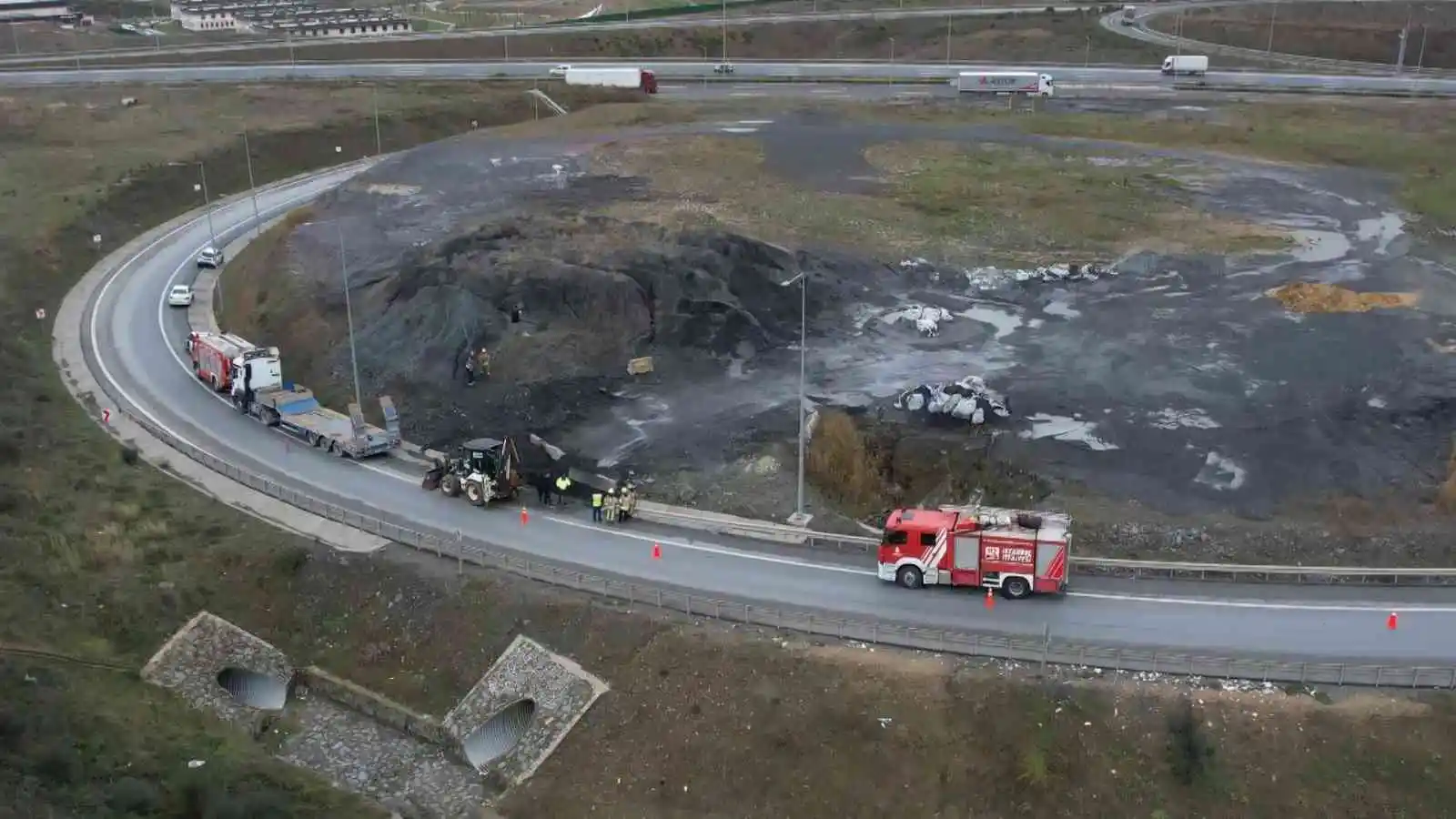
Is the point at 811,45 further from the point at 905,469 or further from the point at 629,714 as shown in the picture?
the point at 629,714

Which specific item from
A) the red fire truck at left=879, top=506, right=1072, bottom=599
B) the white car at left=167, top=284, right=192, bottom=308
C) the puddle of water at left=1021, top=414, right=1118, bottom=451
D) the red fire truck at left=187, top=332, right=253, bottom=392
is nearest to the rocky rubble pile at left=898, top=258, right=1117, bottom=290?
the puddle of water at left=1021, top=414, right=1118, bottom=451

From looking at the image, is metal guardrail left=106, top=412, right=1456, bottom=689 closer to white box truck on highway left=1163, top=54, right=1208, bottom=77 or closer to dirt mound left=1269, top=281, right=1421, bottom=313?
dirt mound left=1269, top=281, right=1421, bottom=313

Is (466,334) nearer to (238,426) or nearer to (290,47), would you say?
(238,426)

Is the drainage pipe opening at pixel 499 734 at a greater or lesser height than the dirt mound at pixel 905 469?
lesser

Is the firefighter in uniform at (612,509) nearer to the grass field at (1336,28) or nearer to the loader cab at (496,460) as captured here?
the loader cab at (496,460)

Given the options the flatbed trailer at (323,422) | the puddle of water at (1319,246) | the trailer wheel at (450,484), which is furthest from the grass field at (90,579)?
the puddle of water at (1319,246)
